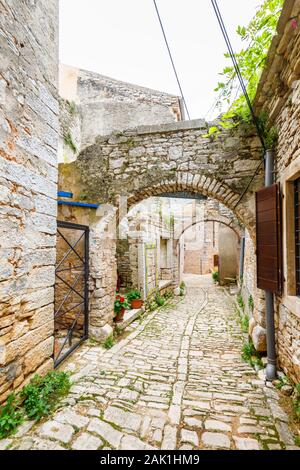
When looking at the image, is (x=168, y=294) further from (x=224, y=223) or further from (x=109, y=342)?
(x=109, y=342)

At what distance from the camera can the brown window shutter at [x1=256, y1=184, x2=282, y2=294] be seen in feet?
10.00

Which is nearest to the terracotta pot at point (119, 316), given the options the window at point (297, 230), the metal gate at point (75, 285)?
the metal gate at point (75, 285)

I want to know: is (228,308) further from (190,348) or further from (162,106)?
(162,106)

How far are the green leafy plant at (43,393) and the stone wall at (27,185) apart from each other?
11 cm

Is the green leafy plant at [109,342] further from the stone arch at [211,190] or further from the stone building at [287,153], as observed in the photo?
the stone building at [287,153]

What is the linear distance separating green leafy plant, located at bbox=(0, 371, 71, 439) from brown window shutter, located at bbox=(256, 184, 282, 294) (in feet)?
9.70

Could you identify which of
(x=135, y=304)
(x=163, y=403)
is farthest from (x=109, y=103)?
(x=163, y=403)

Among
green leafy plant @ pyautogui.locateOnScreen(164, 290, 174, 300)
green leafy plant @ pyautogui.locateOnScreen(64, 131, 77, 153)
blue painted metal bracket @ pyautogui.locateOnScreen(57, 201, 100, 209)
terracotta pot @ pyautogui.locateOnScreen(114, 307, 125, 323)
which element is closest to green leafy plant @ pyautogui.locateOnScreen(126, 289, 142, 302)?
terracotta pot @ pyautogui.locateOnScreen(114, 307, 125, 323)

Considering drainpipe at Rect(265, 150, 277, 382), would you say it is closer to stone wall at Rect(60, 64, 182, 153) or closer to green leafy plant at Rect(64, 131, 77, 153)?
green leafy plant at Rect(64, 131, 77, 153)

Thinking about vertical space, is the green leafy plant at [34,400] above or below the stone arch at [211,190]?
below

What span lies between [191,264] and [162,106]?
478 inches

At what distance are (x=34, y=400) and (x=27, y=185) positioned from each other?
2.22 meters

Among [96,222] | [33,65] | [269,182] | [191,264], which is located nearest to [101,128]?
[96,222]

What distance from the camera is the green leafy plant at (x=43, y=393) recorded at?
2.33 m
